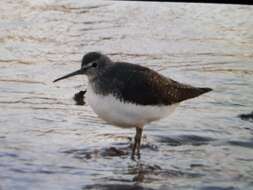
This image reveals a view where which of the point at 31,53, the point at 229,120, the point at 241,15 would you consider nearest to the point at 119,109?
the point at 229,120

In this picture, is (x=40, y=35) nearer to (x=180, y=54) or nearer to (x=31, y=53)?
(x=31, y=53)

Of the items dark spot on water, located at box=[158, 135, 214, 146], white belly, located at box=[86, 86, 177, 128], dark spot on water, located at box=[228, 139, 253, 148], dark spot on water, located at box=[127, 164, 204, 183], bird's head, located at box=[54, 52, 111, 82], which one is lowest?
dark spot on water, located at box=[127, 164, 204, 183]

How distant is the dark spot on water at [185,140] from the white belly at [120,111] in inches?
18.7

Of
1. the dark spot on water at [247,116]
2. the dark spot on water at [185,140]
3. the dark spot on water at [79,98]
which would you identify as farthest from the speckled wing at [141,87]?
the dark spot on water at [79,98]

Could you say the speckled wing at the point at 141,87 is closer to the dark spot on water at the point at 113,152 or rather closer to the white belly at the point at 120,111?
the white belly at the point at 120,111

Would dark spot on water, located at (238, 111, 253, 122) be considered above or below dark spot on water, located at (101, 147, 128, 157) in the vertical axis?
above

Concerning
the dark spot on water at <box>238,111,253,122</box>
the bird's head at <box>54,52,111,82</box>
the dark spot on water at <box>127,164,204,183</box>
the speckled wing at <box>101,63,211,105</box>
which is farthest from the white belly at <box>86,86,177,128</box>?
the dark spot on water at <box>238,111,253,122</box>

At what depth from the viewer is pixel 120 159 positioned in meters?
7.70

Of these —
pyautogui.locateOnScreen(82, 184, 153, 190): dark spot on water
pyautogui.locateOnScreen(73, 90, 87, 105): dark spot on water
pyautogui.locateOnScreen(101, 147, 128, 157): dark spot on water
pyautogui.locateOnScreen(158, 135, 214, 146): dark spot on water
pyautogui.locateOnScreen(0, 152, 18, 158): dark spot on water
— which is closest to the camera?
pyautogui.locateOnScreen(82, 184, 153, 190): dark spot on water

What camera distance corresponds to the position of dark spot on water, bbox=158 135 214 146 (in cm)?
815

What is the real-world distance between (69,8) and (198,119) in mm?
5668

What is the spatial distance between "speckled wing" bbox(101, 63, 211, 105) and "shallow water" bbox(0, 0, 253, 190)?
1.64 ft

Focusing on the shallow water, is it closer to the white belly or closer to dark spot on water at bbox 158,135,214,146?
dark spot on water at bbox 158,135,214,146

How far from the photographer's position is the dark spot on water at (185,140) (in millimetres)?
8148
